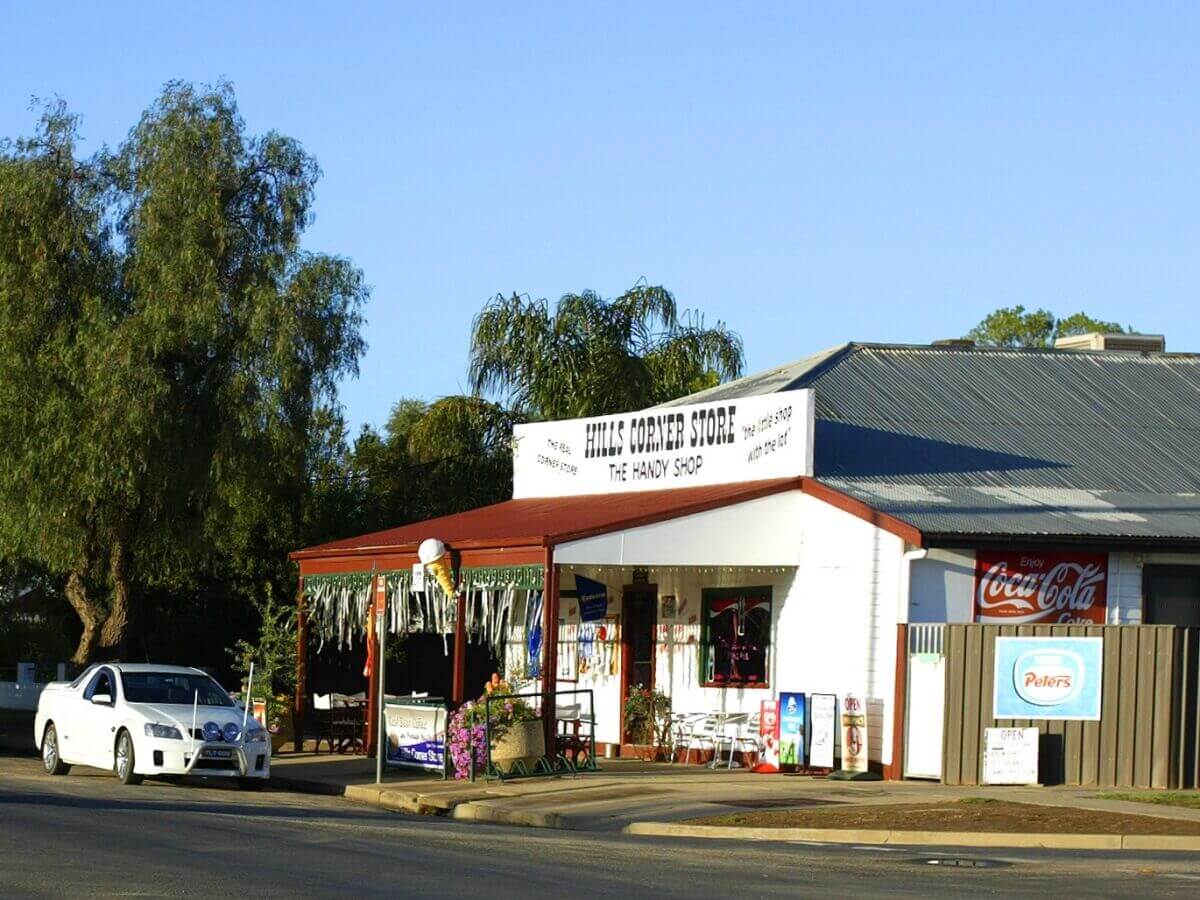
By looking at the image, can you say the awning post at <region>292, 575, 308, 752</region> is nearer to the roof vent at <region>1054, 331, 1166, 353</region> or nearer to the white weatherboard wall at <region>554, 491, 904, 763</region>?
the white weatherboard wall at <region>554, 491, 904, 763</region>

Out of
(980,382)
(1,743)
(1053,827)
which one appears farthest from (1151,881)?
(1,743)

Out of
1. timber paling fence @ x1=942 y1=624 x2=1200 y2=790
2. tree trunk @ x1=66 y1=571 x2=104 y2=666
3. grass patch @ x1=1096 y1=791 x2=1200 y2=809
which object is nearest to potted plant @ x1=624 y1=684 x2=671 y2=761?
timber paling fence @ x1=942 y1=624 x2=1200 y2=790

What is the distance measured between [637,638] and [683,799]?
28.3 feet

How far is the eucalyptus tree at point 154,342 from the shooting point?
35562 millimetres

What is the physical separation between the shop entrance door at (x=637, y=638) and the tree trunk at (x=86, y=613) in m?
13.5

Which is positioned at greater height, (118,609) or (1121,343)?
(1121,343)

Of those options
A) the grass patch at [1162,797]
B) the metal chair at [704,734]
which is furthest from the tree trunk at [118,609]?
the grass patch at [1162,797]

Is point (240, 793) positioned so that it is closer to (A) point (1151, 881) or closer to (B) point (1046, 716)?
(B) point (1046, 716)

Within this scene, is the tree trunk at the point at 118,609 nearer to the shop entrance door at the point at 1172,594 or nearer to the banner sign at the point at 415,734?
the banner sign at the point at 415,734

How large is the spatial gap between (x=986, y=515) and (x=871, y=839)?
7.28 metres

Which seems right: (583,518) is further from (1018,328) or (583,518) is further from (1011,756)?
(1018,328)

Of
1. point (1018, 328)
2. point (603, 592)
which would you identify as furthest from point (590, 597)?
point (1018, 328)

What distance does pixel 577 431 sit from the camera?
3100cm

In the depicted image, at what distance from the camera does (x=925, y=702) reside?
76.3 ft
